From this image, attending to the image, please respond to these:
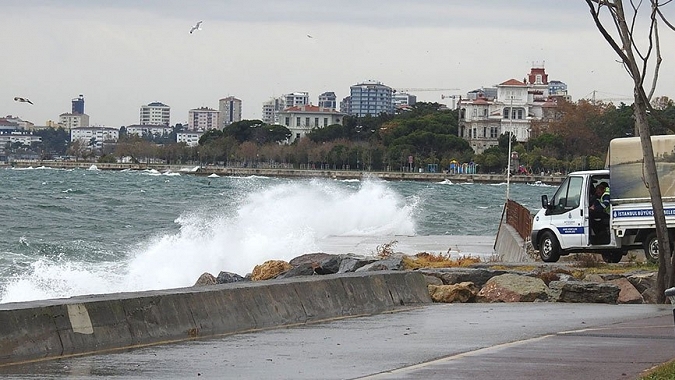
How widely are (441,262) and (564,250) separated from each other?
3.15 metres

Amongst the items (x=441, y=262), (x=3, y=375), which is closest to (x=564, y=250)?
(x=441, y=262)

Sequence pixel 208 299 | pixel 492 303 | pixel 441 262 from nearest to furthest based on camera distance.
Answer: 1. pixel 208 299
2. pixel 492 303
3. pixel 441 262

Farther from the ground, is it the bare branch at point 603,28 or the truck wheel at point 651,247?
the bare branch at point 603,28

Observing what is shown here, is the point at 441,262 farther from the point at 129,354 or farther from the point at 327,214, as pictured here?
the point at 327,214

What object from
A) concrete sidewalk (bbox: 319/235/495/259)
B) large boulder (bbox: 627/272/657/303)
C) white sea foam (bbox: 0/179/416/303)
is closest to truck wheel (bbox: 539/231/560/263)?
large boulder (bbox: 627/272/657/303)

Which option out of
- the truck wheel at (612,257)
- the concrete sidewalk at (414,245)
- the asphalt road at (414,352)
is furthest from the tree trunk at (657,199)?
the concrete sidewalk at (414,245)

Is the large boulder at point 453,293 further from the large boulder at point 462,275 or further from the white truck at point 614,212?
the white truck at point 614,212

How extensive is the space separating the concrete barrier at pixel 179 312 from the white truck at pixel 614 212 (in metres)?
8.99

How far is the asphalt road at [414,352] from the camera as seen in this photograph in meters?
10.7

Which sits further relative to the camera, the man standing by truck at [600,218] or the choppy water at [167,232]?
the choppy water at [167,232]

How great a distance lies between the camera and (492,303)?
61.6 feet

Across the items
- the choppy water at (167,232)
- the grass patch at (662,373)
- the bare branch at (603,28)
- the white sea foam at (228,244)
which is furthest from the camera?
the choppy water at (167,232)

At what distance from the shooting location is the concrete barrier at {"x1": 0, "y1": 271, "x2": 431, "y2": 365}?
11.7m

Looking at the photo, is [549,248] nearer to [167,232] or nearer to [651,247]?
[651,247]
